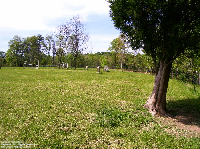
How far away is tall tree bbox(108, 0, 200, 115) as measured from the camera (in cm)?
813

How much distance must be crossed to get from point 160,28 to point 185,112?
593cm

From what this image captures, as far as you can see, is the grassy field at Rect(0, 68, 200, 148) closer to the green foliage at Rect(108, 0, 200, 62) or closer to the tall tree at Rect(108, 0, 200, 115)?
the tall tree at Rect(108, 0, 200, 115)

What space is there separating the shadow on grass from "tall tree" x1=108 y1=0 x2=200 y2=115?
98cm

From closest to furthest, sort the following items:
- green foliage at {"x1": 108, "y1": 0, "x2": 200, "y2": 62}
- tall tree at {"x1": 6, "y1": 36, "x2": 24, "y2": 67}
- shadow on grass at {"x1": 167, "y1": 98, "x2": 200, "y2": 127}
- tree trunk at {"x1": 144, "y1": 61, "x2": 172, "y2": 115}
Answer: green foliage at {"x1": 108, "y1": 0, "x2": 200, "y2": 62}
shadow on grass at {"x1": 167, "y1": 98, "x2": 200, "y2": 127}
tree trunk at {"x1": 144, "y1": 61, "x2": 172, "y2": 115}
tall tree at {"x1": 6, "y1": 36, "x2": 24, "y2": 67}

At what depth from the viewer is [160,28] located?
9320 millimetres

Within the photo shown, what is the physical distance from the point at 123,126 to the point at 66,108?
4.05 metres

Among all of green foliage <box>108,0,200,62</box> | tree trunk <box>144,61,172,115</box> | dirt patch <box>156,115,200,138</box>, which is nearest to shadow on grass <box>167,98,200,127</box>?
dirt patch <box>156,115,200,138</box>

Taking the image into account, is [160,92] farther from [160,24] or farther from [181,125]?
[160,24]

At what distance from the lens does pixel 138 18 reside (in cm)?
904

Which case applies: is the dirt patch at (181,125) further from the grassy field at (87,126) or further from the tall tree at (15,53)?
the tall tree at (15,53)

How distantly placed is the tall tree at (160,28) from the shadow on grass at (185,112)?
0.98 m

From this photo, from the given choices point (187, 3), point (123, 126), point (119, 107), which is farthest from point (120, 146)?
point (187, 3)

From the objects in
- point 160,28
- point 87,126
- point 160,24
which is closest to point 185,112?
point 160,28

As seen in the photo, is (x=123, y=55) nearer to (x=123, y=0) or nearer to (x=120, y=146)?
(x=123, y=0)
